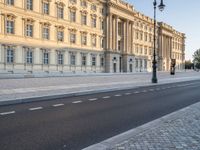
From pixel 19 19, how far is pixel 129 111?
1323 inches

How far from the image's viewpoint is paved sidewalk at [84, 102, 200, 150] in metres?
5.76

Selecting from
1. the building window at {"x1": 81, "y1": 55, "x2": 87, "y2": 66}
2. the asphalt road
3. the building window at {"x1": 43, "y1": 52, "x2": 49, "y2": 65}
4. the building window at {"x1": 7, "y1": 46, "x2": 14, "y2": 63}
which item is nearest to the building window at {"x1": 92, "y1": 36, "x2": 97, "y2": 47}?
the building window at {"x1": 81, "y1": 55, "x2": 87, "y2": 66}

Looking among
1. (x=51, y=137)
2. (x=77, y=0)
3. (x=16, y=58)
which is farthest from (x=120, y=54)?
(x=51, y=137)

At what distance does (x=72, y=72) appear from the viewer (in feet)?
166

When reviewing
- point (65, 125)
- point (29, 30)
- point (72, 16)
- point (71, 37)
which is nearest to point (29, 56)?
point (29, 30)

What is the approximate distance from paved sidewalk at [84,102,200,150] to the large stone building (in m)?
33.4

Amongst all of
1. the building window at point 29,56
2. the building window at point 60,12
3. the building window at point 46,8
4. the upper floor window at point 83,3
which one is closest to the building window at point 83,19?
the upper floor window at point 83,3

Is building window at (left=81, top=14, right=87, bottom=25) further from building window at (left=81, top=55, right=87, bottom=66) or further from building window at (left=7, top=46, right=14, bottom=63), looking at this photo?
building window at (left=7, top=46, right=14, bottom=63)

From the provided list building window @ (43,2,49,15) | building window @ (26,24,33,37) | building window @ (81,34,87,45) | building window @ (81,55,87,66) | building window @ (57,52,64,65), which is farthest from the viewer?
building window @ (81,34,87,45)

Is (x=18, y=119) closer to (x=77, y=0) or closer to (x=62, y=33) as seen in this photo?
(x=62, y=33)

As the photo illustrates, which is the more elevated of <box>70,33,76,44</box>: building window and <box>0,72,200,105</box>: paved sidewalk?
<box>70,33,76,44</box>: building window

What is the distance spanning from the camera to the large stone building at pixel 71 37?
39.9 m

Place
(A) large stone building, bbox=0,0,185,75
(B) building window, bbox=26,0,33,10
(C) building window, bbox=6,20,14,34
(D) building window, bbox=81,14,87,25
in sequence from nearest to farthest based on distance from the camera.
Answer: (C) building window, bbox=6,20,14,34, (A) large stone building, bbox=0,0,185,75, (B) building window, bbox=26,0,33,10, (D) building window, bbox=81,14,87,25

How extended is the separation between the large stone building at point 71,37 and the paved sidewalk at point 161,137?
110 feet
